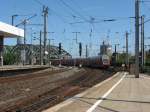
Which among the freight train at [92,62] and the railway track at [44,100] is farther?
the freight train at [92,62]

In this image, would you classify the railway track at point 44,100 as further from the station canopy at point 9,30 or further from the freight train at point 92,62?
the freight train at point 92,62

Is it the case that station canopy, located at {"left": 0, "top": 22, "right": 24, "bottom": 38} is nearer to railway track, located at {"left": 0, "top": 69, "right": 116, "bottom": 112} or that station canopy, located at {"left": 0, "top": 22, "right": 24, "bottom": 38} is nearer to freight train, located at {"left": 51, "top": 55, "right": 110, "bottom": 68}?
railway track, located at {"left": 0, "top": 69, "right": 116, "bottom": 112}

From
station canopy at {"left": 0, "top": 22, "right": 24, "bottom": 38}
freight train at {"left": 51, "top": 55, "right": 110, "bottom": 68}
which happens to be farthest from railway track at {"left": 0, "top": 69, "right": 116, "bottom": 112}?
freight train at {"left": 51, "top": 55, "right": 110, "bottom": 68}


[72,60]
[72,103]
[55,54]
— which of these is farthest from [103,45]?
[72,103]

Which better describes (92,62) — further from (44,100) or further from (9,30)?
(44,100)

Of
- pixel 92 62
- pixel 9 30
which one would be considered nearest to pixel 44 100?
pixel 9 30

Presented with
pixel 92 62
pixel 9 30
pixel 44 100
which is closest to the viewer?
pixel 44 100

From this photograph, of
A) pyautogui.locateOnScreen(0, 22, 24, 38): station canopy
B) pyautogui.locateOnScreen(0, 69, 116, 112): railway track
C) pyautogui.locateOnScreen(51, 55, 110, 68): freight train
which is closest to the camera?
pyautogui.locateOnScreen(0, 69, 116, 112): railway track

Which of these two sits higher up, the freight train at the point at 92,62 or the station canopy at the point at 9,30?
the station canopy at the point at 9,30

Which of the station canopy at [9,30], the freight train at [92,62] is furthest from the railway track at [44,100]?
the freight train at [92,62]

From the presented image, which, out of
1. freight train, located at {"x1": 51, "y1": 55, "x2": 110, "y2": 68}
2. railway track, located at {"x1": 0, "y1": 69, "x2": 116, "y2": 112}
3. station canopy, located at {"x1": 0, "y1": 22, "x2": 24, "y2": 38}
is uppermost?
station canopy, located at {"x1": 0, "y1": 22, "x2": 24, "y2": 38}

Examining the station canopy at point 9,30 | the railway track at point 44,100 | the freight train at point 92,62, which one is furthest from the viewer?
the freight train at point 92,62

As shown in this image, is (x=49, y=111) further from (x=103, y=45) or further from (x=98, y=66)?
(x=103, y=45)

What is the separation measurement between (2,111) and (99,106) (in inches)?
154
